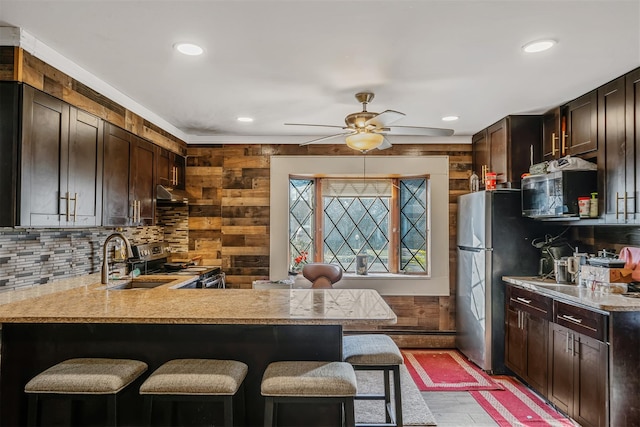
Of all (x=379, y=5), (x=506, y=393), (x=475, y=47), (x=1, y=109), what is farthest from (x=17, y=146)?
(x=506, y=393)

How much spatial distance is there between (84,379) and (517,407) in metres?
2.99

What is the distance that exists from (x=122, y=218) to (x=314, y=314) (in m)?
2.03

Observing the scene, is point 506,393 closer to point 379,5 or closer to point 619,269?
point 619,269

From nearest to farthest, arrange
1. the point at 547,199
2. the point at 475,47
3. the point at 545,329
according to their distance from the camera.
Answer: the point at 475,47 < the point at 545,329 < the point at 547,199

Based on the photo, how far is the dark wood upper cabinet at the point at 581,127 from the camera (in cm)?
296

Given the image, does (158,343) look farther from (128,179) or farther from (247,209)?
(247,209)

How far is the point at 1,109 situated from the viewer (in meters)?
2.10

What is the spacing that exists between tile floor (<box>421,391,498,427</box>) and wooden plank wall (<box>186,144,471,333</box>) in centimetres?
220

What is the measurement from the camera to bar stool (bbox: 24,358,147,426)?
176cm

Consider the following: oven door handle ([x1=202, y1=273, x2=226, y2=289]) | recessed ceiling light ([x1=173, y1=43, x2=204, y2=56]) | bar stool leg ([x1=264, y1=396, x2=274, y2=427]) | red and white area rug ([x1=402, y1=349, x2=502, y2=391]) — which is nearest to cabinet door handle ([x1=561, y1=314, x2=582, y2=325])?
red and white area rug ([x1=402, y1=349, x2=502, y2=391])

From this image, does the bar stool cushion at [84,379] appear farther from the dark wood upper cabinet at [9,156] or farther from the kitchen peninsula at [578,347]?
the kitchen peninsula at [578,347]

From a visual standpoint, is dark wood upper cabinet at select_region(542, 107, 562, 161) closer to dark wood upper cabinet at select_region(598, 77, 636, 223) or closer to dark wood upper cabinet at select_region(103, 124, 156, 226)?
dark wood upper cabinet at select_region(598, 77, 636, 223)

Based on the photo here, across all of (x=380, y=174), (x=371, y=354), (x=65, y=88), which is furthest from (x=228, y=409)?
(x=380, y=174)

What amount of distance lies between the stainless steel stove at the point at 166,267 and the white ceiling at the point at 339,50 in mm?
1356
